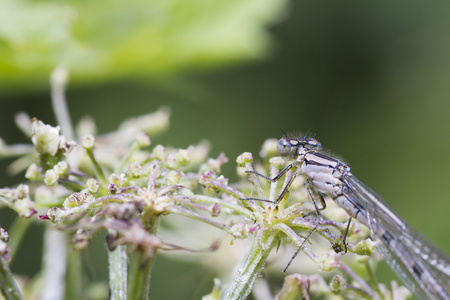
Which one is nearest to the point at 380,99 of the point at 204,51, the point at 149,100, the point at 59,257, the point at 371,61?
the point at 371,61

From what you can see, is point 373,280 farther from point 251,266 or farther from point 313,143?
point 313,143

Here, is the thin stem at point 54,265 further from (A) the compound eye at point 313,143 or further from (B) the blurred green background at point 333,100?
(B) the blurred green background at point 333,100

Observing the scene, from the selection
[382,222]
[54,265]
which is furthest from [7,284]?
[382,222]

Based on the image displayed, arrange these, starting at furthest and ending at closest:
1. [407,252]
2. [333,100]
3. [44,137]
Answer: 1. [333,100]
2. [407,252]
3. [44,137]

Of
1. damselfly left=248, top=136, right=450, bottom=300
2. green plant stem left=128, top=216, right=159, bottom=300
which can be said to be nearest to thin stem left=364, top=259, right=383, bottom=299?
damselfly left=248, top=136, right=450, bottom=300

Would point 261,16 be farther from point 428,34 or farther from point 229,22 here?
point 428,34
